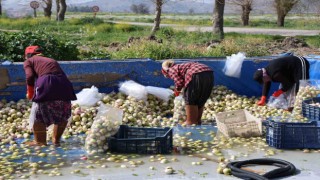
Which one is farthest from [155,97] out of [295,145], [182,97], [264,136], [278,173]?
[278,173]

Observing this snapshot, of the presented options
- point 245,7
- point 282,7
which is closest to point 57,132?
point 245,7

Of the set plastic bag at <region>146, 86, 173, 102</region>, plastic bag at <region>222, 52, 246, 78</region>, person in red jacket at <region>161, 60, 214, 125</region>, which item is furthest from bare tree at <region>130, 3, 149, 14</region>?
person in red jacket at <region>161, 60, 214, 125</region>

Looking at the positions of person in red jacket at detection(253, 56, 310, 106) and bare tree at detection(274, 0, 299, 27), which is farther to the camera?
bare tree at detection(274, 0, 299, 27)

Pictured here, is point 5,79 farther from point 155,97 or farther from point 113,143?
point 113,143

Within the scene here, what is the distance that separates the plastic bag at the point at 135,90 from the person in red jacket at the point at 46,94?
2.24 m

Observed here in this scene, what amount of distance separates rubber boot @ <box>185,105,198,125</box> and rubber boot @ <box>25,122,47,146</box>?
2248 mm

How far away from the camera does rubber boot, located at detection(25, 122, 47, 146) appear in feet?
21.9

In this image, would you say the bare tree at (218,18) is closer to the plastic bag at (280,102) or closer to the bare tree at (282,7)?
the plastic bag at (280,102)

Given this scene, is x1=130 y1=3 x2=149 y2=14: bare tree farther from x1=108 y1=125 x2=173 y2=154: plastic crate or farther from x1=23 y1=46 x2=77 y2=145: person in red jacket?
x1=108 y1=125 x2=173 y2=154: plastic crate

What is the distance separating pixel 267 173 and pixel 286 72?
3.83 meters

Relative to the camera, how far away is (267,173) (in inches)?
212

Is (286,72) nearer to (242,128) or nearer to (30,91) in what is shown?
(242,128)

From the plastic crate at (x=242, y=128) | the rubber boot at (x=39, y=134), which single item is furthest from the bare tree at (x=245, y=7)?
the rubber boot at (x=39, y=134)

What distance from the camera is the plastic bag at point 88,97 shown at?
8.29 metres
